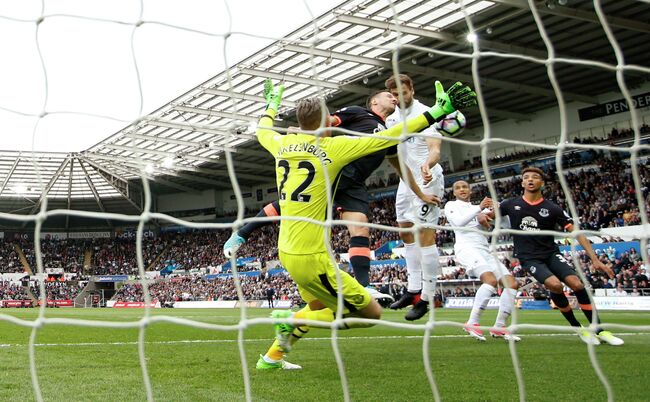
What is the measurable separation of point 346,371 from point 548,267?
277 cm

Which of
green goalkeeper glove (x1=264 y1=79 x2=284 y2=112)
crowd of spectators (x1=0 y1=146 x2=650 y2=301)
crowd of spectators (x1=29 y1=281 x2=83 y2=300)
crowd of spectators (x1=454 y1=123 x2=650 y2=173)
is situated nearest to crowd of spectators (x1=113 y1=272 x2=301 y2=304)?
crowd of spectators (x1=0 y1=146 x2=650 y2=301)

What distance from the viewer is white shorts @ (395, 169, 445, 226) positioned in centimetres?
546

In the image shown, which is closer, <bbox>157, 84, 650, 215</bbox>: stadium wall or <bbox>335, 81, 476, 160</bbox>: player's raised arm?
Answer: <bbox>335, 81, 476, 160</bbox>: player's raised arm

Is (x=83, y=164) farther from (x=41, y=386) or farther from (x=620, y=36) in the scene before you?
(x=41, y=386)

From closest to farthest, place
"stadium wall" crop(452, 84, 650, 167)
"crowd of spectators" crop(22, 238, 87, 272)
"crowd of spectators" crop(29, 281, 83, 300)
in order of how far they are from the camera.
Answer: "stadium wall" crop(452, 84, 650, 167)
"crowd of spectators" crop(29, 281, 83, 300)
"crowd of spectators" crop(22, 238, 87, 272)

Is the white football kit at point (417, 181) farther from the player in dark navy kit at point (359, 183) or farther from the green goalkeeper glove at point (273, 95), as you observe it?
the green goalkeeper glove at point (273, 95)

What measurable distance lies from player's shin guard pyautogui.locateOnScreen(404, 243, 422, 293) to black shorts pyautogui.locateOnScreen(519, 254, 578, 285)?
1.25 meters

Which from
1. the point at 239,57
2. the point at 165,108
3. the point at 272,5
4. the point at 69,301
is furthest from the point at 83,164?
the point at 272,5

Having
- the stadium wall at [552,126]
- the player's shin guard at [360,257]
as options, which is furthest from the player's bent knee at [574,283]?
the stadium wall at [552,126]

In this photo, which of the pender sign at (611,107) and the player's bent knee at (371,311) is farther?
the pender sign at (611,107)

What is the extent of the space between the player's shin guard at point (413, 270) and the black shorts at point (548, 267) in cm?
125

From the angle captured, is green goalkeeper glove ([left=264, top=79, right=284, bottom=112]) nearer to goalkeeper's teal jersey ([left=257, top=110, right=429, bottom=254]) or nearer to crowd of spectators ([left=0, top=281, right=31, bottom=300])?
goalkeeper's teal jersey ([left=257, top=110, right=429, bottom=254])

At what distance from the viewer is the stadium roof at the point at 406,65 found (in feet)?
60.5

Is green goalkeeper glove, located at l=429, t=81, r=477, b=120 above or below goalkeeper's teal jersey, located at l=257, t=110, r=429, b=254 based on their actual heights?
above
